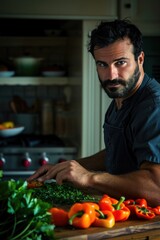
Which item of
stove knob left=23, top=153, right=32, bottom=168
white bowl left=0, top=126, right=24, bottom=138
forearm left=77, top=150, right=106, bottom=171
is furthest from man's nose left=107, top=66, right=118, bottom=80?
white bowl left=0, top=126, right=24, bottom=138

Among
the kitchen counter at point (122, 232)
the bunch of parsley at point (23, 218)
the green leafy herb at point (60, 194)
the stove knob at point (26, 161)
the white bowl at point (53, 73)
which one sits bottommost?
the stove knob at point (26, 161)

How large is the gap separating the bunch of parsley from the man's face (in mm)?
832

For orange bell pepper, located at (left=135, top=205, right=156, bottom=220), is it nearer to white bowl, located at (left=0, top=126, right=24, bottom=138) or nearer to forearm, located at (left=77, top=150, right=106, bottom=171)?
forearm, located at (left=77, top=150, right=106, bottom=171)

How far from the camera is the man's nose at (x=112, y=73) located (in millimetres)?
2061

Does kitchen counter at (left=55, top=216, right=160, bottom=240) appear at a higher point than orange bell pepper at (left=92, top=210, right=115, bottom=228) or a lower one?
lower

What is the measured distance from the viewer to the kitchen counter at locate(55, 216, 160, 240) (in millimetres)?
1430

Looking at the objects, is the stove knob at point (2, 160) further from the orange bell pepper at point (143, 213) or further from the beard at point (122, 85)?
the orange bell pepper at point (143, 213)

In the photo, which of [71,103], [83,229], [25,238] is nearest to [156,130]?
[83,229]

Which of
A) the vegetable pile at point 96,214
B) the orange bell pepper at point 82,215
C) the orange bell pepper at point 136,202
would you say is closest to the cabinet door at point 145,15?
the orange bell pepper at point 136,202

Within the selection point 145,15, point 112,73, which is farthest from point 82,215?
point 145,15

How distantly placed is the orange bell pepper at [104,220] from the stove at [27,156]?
1.64 metres

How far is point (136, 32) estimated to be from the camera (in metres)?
2.13

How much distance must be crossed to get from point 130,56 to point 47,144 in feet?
4.35

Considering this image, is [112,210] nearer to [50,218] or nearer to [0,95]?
[50,218]
